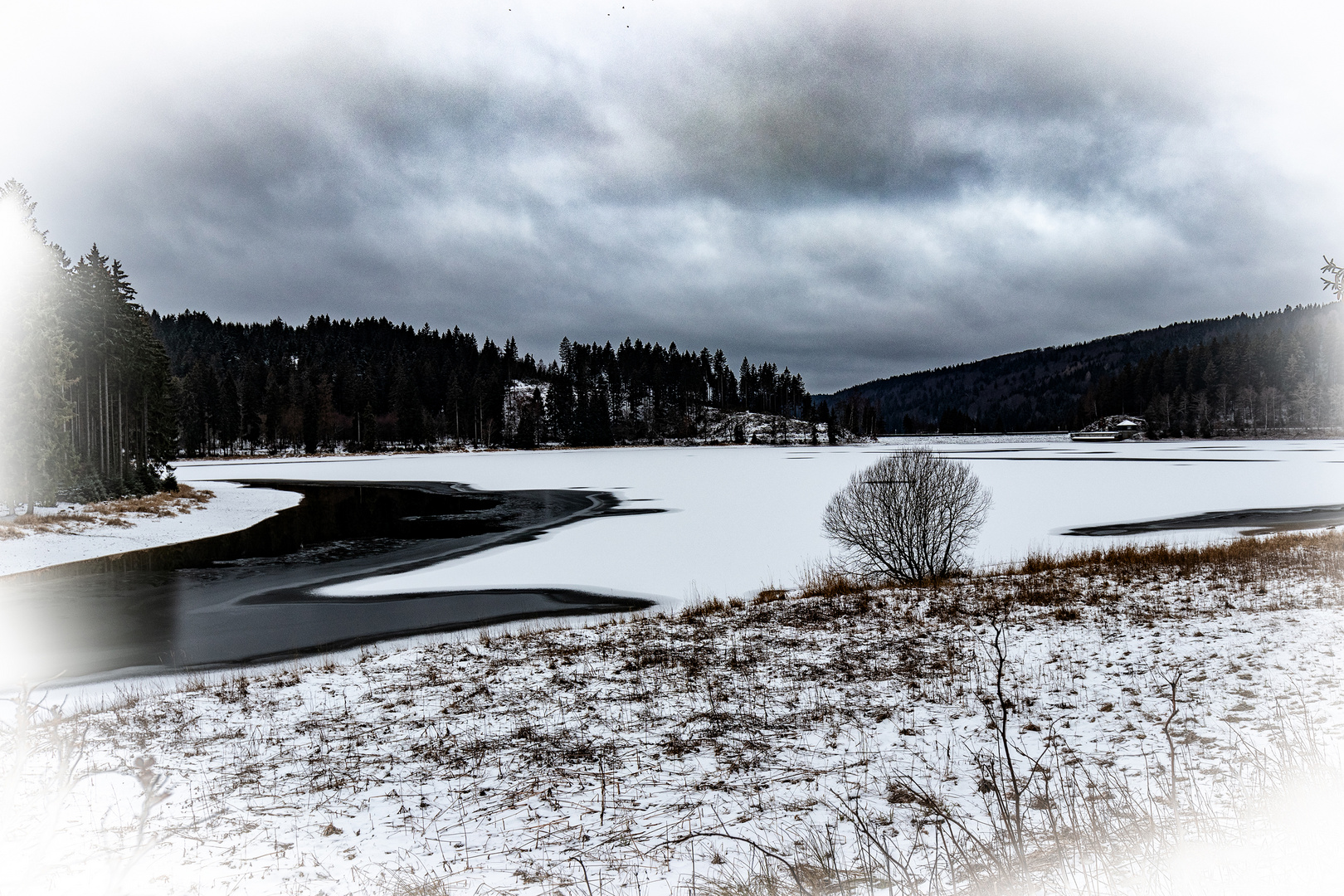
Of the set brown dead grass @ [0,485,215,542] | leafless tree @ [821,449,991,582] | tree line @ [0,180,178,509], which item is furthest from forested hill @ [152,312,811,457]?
leafless tree @ [821,449,991,582]

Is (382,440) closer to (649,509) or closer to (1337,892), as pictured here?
(649,509)

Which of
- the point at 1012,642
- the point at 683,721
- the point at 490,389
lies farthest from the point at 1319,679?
the point at 490,389

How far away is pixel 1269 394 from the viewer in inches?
5561

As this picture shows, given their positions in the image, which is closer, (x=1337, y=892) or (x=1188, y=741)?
(x=1337, y=892)

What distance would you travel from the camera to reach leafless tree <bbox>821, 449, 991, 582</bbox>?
19.9 meters

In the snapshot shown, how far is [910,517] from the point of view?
20.0 m

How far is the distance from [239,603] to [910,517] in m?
18.8

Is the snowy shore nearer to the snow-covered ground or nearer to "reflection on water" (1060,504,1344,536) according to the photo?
"reflection on water" (1060,504,1344,536)

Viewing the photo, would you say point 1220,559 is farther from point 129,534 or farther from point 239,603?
point 129,534

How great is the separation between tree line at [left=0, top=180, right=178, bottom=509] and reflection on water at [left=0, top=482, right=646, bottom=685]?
8.39 metres

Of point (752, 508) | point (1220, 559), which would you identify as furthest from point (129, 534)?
point (1220, 559)

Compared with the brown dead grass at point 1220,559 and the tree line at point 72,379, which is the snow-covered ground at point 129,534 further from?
the brown dead grass at point 1220,559

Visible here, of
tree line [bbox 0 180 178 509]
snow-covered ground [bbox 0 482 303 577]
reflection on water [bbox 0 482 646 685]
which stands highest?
tree line [bbox 0 180 178 509]

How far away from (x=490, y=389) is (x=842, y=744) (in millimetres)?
151997
